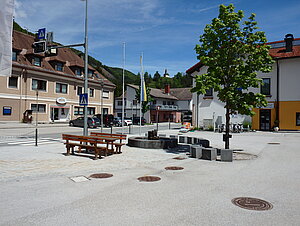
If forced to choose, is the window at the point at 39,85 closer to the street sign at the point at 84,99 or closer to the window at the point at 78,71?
the window at the point at 78,71

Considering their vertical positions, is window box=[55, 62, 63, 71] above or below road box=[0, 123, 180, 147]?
above

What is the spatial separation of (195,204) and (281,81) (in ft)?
88.9

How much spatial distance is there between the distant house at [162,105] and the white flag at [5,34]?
48.3m

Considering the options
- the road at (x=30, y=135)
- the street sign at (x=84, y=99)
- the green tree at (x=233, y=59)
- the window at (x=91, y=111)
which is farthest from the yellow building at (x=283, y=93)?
the window at (x=91, y=111)

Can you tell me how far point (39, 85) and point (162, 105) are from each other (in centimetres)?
2946

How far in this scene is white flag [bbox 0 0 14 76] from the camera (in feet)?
15.9

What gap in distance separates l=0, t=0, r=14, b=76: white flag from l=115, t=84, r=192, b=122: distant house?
1901 inches

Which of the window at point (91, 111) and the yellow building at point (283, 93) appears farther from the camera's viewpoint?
the window at point (91, 111)

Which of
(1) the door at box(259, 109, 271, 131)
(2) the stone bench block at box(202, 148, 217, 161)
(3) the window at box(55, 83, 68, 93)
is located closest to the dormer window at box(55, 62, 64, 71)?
(3) the window at box(55, 83, 68, 93)

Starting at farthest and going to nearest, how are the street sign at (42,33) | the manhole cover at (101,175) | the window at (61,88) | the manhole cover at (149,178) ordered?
the window at (61,88), the street sign at (42,33), the manhole cover at (101,175), the manhole cover at (149,178)

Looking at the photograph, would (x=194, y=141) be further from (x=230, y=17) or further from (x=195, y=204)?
(x=195, y=204)

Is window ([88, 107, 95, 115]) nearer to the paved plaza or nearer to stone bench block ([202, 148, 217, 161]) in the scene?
the paved plaza

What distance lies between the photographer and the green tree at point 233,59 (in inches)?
446

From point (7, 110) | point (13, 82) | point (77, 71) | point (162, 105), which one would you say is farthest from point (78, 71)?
point (162, 105)
